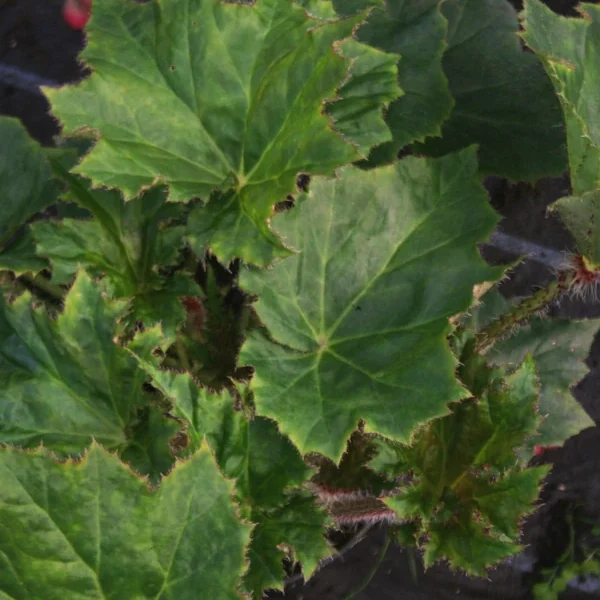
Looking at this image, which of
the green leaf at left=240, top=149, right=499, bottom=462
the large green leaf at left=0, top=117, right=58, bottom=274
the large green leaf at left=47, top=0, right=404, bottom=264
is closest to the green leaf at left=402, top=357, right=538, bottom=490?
the green leaf at left=240, top=149, right=499, bottom=462

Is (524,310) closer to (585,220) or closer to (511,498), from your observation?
(585,220)

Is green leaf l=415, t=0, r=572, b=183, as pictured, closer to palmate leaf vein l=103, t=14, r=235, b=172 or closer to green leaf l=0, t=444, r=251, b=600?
palmate leaf vein l=103, t=14, r=235, b=172

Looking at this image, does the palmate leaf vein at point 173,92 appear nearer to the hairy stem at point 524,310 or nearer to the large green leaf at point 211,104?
the large green leaf at point 211,104

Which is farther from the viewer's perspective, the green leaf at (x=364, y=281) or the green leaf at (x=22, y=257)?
the green leaf at (x=22, y=257)

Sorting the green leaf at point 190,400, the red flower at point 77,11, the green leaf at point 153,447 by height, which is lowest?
the green leaf at point 153,447

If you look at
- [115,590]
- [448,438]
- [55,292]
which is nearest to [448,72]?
[448,438]

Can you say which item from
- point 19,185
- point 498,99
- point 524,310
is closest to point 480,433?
point 524,310

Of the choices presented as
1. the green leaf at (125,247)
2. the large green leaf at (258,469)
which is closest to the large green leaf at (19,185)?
the green leaf at (125,247)
